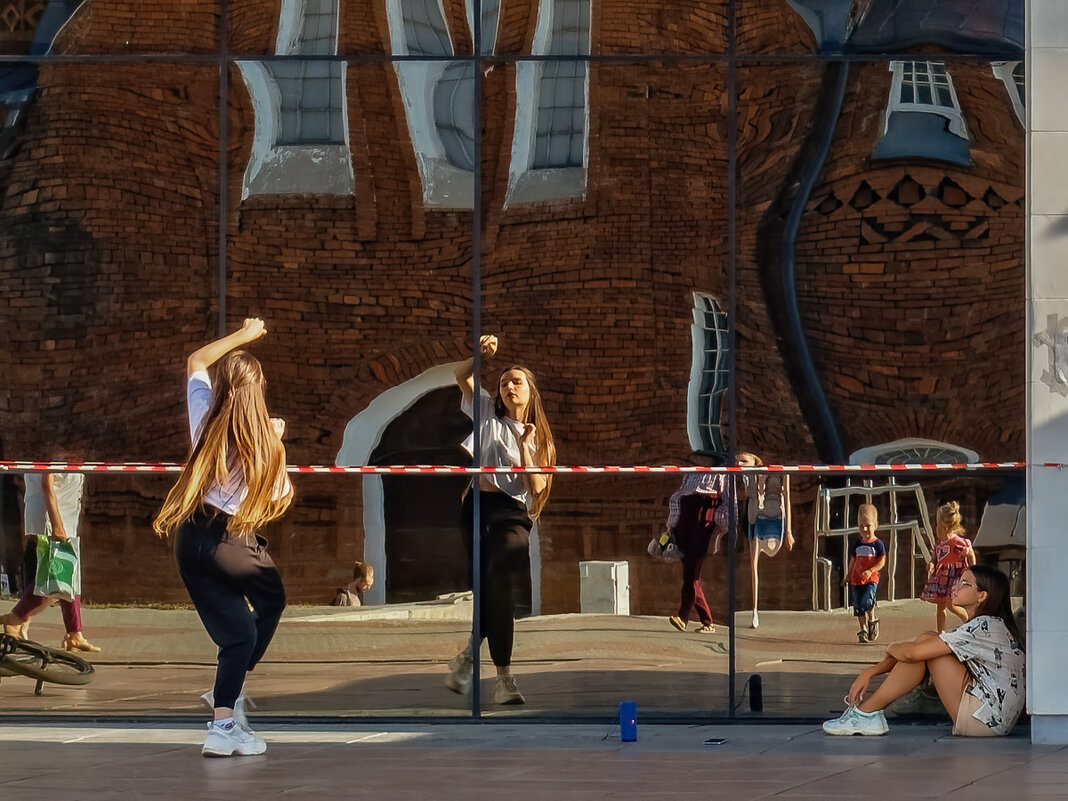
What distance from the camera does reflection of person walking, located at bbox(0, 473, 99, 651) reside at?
9641mm

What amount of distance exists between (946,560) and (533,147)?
3.15m

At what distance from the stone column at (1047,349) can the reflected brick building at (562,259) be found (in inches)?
32.6

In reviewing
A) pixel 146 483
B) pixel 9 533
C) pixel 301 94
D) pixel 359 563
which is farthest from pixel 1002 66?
Answer: pixel 9 533

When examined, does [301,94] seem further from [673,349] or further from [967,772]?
[967,772]

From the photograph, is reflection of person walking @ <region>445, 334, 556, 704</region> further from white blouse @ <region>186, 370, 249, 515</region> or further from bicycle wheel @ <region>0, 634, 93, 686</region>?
bicycle wheel @ <region>0, 634, 93, 686</region>

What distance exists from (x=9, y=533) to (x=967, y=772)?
17.5ft

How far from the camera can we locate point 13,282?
32.0 ft

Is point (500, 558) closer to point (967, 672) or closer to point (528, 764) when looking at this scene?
point (528, 764)

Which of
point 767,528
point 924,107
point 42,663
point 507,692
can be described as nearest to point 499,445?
point 507,692

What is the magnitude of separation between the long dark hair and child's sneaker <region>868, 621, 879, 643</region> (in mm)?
731

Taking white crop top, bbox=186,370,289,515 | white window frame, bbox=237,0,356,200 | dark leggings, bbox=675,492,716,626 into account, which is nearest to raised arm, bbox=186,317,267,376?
white crop top, bbox=186,370,289,515

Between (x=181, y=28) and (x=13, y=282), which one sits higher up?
(x=181, y=28)

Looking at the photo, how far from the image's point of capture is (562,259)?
9.48 metres

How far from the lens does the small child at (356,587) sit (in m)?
9.49
